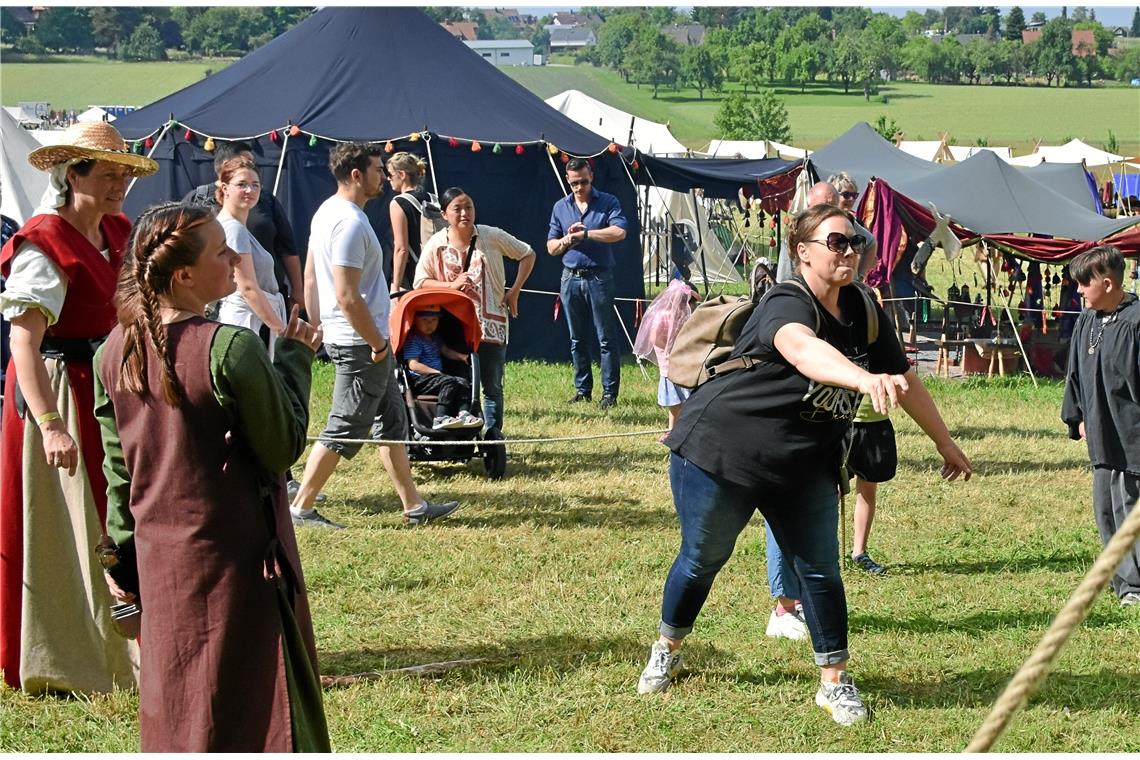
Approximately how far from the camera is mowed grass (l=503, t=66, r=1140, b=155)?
69000 millimetres

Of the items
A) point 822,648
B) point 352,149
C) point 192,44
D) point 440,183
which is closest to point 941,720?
point 822,648

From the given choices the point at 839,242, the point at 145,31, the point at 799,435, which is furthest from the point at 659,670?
the point at 145,31

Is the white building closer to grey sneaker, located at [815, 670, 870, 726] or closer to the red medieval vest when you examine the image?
the red medieval vest

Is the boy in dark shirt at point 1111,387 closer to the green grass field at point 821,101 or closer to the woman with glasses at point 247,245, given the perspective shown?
the woman with glasses at point 247,245

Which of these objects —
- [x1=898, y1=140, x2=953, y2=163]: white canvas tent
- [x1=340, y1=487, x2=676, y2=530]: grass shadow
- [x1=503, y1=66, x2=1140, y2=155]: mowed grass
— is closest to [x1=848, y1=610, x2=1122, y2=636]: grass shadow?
[x1=340, y1=487, x2=676, y2=530]: grass shadow

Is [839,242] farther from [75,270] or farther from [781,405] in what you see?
[75,270]

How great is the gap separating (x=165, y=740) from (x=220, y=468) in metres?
0.65

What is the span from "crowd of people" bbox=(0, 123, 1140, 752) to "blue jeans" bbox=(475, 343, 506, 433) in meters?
1.33

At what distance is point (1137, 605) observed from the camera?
580 cm

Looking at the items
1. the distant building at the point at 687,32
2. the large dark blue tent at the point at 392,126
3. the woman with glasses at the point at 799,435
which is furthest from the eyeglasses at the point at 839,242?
the distant building at the point at 687,32

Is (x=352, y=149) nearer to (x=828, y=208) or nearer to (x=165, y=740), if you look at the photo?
(x=828, y=208)

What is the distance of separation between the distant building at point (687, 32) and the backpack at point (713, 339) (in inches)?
3777

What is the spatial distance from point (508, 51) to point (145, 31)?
22241mm

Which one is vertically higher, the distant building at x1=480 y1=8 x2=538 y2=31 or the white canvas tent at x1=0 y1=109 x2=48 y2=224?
the distant building at x1=480 y1=8 x2=538 y2=31
